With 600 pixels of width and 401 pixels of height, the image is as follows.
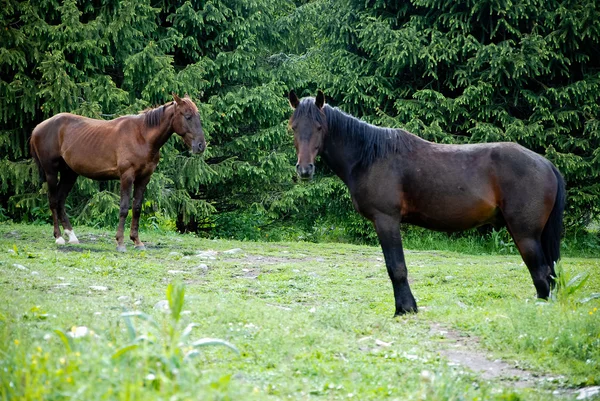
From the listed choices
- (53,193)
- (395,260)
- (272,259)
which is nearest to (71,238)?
(53,193)

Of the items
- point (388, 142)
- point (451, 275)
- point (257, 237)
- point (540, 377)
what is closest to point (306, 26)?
point (257, 237)

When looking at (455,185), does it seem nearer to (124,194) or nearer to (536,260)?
(536,260)

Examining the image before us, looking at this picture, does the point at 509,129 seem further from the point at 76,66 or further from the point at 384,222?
the point at 76,66

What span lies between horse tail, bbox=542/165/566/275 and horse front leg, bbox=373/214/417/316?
5.07ft

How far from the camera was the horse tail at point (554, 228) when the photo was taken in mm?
7305

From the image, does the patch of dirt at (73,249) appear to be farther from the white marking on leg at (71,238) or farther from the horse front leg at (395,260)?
the horse front leg at (395,260)

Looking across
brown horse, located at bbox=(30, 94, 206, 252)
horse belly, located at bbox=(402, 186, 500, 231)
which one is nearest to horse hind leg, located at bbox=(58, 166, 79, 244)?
brown horse, located at bbox=(30, 94, 206, 252)

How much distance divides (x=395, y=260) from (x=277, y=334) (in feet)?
6.97

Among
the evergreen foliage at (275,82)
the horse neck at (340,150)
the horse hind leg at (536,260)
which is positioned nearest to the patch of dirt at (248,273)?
the horse neck at (340,150)

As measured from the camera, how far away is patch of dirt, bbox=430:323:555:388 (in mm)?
4996

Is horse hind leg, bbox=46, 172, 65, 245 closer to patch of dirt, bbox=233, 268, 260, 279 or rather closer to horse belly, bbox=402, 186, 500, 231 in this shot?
patch of dirt, bbox=233, 268, 260, 279

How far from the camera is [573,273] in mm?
9953

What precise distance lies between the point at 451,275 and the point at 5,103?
34.4 ft

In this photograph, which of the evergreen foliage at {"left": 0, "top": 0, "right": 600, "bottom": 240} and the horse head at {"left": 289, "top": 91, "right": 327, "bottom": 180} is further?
the evergreen foliage at {"left": 0, "top": 0, "right": 600, "bottom": 240}
